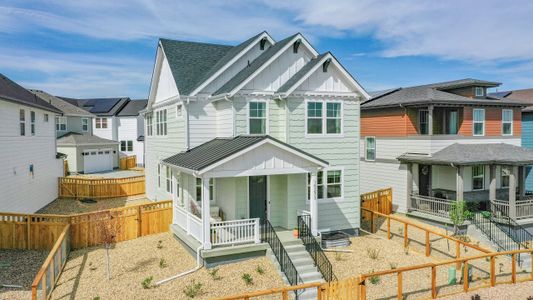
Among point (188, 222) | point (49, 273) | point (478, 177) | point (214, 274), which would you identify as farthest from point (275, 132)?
point (478, 177)

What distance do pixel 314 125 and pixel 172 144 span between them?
7.07m

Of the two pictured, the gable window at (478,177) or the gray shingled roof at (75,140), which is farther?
the gray shingled roof at (75,140)

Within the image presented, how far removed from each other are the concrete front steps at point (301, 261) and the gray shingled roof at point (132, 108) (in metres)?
37.8

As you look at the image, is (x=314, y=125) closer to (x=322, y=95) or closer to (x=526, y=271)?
(x=322, y=95)

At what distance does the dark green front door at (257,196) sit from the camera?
642 inches

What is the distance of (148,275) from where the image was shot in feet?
41.7

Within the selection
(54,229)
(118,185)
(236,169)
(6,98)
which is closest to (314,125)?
(236,169)

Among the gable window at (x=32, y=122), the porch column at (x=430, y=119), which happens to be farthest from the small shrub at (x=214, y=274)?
the porch column at (x=430, y=119)

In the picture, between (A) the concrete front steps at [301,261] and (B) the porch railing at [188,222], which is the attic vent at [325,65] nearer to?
(A) the concrete front steps at [301,261]

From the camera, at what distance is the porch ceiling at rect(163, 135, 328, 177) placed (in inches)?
529

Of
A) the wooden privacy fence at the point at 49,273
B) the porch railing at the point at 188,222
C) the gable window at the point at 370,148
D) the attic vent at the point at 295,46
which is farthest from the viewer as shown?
the gable window at the point at 370,148

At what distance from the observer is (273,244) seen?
46.1 ft

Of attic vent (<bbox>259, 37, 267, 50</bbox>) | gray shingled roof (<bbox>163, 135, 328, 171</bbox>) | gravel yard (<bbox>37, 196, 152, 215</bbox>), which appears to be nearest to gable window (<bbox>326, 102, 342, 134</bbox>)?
gray shingled roof (<bbox>163, 135, 328, 171</bbox>)

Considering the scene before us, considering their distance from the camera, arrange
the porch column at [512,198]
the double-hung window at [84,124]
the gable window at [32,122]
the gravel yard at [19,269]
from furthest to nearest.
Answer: the double-hung window at [84,124], the gable window at [32,122], the porch column at [512,198], the gravel yard at [19,269]
